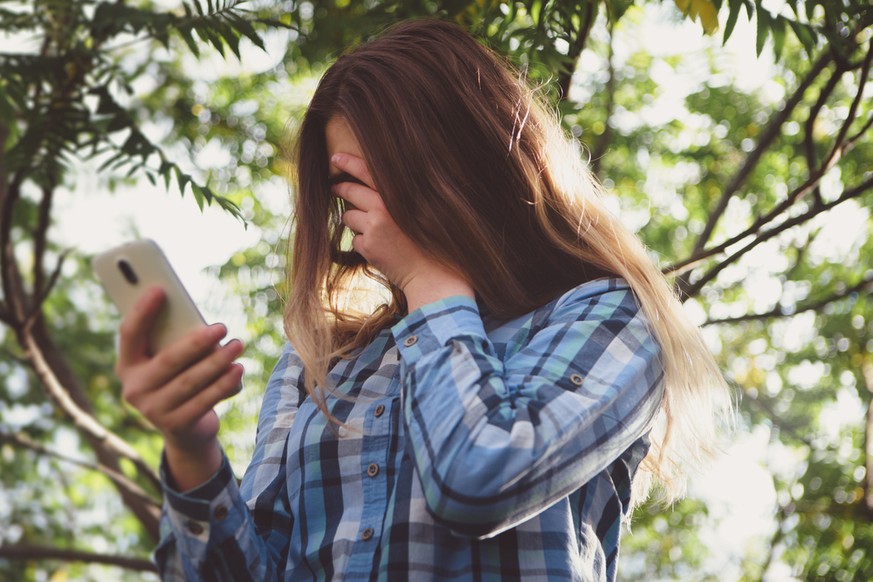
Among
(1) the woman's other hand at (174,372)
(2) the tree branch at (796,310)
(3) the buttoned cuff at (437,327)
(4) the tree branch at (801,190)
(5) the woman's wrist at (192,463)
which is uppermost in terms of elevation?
(1) the woman's other hand at (174,372)

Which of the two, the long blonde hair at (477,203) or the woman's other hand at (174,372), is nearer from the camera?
the woman's other hand at (174,372)

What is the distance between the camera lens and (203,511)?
1.42 m

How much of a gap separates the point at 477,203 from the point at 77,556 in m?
3.05

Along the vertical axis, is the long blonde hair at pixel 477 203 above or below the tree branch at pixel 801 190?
above

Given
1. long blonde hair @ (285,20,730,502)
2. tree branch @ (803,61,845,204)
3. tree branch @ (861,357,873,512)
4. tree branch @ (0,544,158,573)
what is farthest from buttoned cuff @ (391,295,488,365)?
tree branch @ (861,357,873,512)

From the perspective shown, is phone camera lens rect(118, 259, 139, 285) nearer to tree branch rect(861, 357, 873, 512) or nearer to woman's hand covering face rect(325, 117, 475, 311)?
woman's hand covering face rect(325, 117, 475, 311)

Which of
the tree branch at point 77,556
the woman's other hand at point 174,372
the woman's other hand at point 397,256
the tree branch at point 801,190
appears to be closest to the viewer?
the woman's other hand at point 174,372

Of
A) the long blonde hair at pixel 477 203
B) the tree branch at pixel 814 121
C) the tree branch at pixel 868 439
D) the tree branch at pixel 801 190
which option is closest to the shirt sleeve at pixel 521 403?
the long blonde hair at pixel 477 203

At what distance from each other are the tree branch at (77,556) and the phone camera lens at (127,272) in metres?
2.79

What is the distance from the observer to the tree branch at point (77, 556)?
4.03 metres

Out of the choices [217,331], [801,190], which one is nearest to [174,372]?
[217,331]

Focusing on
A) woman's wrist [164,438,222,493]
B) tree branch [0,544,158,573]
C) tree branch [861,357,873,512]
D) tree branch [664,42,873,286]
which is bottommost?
tree branch [861,357,873,512]

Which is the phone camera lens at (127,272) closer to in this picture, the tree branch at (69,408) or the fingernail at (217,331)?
the fingernail at (217,331)

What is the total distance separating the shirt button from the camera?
144cm
